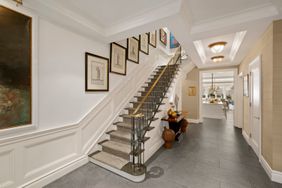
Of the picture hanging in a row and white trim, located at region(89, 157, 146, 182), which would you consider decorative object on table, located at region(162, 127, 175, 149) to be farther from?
the picture hanging in a row

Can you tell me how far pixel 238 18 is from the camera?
90.4 inches

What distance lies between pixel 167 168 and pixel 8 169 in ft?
8.23

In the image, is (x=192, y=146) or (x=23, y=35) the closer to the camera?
(x=23, y=35)

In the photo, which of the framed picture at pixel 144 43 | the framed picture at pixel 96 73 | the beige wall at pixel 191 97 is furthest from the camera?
the beige wall at pixel 191 97

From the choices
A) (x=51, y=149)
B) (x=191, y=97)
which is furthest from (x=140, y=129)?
(x=191, y=97)

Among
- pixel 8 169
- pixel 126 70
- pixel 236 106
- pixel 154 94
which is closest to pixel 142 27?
pixel 126 70

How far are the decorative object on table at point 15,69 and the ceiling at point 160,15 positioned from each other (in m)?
0.36

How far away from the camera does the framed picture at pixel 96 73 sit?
284 centimetres

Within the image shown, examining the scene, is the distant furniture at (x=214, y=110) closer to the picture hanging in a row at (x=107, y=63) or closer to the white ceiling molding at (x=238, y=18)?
the picture hanging in a row at (x=107, y=63)

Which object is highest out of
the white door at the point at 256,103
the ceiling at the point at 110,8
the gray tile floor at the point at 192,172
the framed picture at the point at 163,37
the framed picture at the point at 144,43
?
the framed picture at the point at 163,37

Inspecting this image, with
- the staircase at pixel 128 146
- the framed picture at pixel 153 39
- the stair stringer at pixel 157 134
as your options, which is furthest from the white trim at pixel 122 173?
the framed picture at pixel 153 39

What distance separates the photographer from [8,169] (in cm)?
176

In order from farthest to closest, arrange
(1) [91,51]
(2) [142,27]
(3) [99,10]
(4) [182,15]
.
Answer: (1) [91,51], (2) [142,27], (3) [99,10], (4) [182,15]

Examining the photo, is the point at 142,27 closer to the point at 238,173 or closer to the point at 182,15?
the point at 182,15
